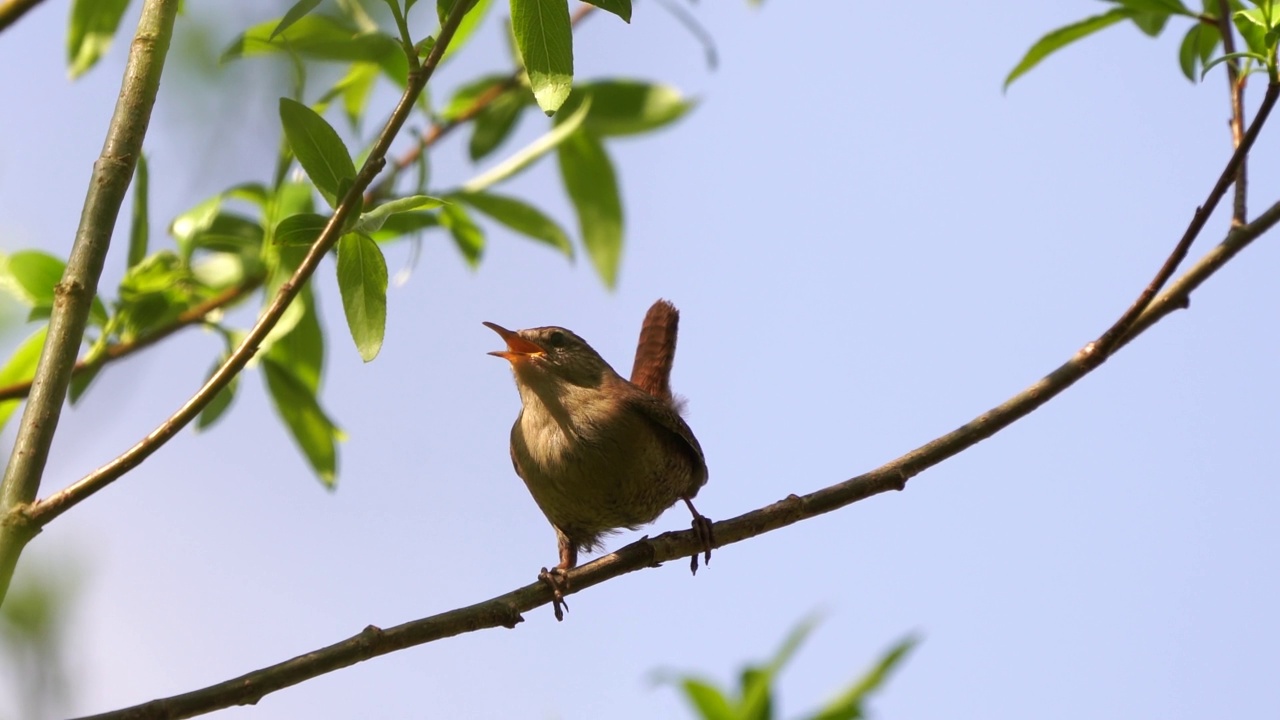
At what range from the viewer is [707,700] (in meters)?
1.80

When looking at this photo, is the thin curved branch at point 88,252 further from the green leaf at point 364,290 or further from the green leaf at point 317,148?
the green leaf at point 364,290

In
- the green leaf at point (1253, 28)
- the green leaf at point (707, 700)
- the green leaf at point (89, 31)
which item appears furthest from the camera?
the green leaf at point (89, 31)

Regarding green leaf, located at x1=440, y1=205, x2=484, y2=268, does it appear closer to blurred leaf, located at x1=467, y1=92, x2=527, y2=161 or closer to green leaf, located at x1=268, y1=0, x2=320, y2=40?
blurred leaf, located at x1=467, y1=92, x2=527, y2=161

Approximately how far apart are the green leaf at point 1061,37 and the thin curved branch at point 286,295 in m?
1.81

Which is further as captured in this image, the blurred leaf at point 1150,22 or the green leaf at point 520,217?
the green leaf at point 520,217

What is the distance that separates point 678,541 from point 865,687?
3.03 ft

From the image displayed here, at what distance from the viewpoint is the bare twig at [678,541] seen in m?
1.69

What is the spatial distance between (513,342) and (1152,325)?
2.19 m

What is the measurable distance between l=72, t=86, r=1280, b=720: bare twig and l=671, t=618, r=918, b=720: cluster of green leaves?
0.38 meters

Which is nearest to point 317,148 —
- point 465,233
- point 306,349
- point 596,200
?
point 306,349

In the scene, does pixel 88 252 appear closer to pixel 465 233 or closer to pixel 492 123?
pixel 465 233

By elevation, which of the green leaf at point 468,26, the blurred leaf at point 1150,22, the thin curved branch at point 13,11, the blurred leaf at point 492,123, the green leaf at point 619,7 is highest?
the green leaf at point 468,26

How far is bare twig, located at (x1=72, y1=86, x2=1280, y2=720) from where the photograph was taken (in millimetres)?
1691

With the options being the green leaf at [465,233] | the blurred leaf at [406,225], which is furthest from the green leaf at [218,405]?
the green leaf at [465,233]
